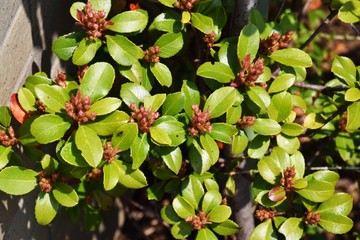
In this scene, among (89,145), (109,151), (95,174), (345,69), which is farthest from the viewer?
(95,174)

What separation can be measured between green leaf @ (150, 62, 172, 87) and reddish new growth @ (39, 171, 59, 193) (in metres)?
0.42

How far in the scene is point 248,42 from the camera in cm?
166

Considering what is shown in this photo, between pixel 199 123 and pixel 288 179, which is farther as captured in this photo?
pixel 288 179

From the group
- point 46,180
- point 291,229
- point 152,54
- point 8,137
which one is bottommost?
point 291,229

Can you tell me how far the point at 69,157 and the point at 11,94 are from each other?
33 cm

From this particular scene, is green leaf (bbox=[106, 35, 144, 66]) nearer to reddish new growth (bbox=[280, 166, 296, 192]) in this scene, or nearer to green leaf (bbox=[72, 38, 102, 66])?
green leaf (bbox=[72, 38, 102, 66])

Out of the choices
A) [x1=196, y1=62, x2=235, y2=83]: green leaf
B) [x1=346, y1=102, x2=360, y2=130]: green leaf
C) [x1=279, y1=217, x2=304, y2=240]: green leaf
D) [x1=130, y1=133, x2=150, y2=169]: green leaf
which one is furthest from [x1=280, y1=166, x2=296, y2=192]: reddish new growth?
[x1=130, y1=133, x2=150, y2=169]: green leaf

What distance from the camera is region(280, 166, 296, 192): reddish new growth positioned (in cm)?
168

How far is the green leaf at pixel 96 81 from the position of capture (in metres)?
1.52

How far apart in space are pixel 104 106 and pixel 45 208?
1.14 feet

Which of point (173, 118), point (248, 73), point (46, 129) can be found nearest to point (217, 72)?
point (248, 73)

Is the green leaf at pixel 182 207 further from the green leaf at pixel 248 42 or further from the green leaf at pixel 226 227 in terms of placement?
the green leaf at pixel 248 42

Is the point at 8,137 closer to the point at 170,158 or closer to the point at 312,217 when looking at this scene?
the point at 170,158

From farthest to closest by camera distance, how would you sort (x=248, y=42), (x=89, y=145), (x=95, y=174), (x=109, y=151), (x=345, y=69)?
(x=95, y=174) → (x=345, y=69) → (x=248, y=42) → (x=109, y=151) → (x=89, y=145)
